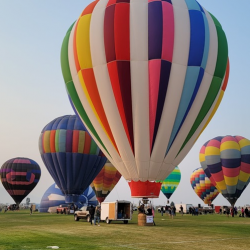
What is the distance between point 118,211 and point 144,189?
602cm

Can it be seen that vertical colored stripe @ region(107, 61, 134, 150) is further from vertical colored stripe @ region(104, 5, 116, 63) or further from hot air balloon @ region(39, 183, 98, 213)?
hot air balloon @ region(39, 183, 98, 213)

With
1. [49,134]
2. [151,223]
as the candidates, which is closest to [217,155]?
[49,134]

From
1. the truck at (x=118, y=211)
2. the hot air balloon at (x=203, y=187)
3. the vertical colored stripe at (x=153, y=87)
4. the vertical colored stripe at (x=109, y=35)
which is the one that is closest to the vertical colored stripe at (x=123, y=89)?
the vertical colored stripe at (x=109, y=35)

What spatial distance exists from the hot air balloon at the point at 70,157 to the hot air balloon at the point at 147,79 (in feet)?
57.9

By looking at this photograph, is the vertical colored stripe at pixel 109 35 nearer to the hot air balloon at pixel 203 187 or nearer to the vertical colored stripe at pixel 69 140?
the vertical colored stripe at pixel 69 140

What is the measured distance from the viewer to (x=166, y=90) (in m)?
21.6

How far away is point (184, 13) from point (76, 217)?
17.9 metres

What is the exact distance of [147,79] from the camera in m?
21.4

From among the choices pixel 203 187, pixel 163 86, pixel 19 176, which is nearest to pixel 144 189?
pixel 163 86

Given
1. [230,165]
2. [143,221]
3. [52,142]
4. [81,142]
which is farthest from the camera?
[230,165]

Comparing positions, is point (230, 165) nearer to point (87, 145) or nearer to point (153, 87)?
point (87, 145)

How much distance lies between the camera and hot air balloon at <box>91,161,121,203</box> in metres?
54.2

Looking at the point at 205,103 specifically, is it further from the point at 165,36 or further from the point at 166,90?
the point at 165,36

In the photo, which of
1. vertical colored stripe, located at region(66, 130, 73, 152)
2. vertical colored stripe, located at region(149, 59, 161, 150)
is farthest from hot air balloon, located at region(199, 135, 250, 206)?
vertical colored stripe, located at region(149, 59, 161, 150)
